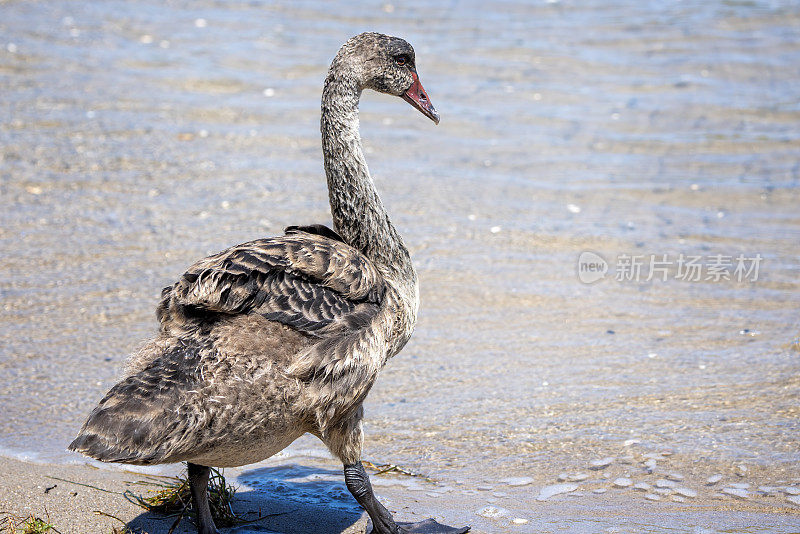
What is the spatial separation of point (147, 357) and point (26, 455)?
146 cm

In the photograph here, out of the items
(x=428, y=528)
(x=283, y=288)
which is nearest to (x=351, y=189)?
(x=283, y=288)

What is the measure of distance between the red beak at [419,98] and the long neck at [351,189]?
0.48 metres

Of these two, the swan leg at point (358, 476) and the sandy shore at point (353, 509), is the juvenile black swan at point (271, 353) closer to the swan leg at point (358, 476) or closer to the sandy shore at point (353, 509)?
the swan leg at point (358, 476)

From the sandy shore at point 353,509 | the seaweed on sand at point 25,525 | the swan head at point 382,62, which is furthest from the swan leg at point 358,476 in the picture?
the swan head at point 382,62

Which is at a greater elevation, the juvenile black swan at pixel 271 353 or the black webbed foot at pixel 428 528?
the juvenile black swan at pixel 271 353

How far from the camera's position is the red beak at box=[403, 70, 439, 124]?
5.20 m

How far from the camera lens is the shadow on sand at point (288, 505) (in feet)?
14.3

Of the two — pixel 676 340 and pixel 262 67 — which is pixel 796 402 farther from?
pixel 262 67

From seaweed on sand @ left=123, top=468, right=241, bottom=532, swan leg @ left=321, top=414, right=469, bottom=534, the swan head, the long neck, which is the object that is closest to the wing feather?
the long neck

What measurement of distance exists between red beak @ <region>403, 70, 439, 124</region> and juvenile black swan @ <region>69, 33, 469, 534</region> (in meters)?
0.68

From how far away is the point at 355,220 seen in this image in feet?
15.4

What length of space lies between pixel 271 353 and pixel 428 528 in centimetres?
120
